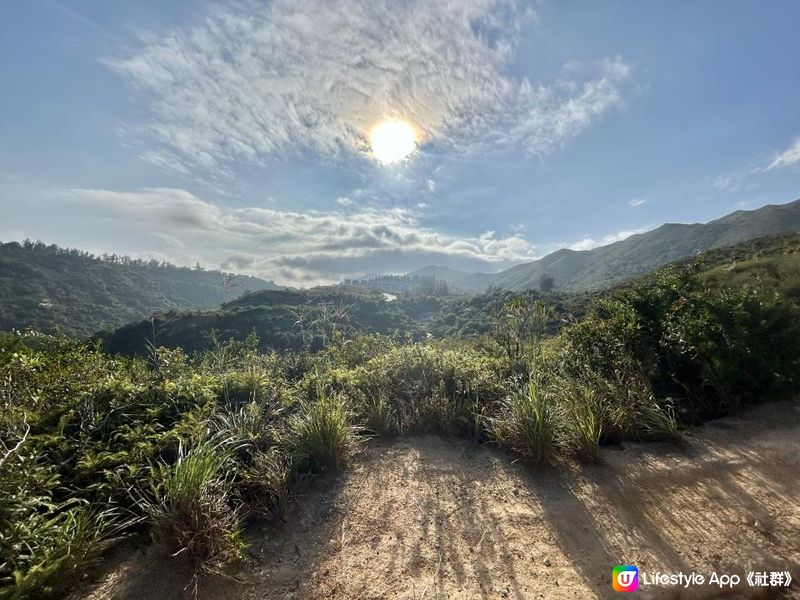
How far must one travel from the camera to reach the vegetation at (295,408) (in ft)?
8.86

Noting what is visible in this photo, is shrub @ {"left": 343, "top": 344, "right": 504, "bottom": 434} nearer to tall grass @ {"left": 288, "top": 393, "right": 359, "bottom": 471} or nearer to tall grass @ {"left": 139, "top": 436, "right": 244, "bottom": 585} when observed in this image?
tall grass @ {"left": 288, "top": 393, "right": 359, "bottom": 471}

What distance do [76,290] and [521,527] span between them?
342 feet

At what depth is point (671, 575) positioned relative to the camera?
2773mm

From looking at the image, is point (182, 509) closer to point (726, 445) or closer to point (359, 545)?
point (359, 545)

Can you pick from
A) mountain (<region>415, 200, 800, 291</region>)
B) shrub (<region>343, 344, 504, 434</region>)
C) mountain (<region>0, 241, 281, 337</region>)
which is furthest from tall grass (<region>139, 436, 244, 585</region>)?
mountain (<region>415, 200, 800, 291</region>)

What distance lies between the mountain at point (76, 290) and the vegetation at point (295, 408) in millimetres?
43105

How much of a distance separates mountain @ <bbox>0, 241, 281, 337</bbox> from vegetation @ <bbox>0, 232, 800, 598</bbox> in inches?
1697

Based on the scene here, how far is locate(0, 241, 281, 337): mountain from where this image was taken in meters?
51.9

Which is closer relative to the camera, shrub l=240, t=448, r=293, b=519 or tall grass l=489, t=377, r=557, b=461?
shrub l=240, t=448, r=293, b=519

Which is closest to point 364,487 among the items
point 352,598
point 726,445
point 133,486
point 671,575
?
point 352,598

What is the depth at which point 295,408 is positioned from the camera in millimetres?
5023
